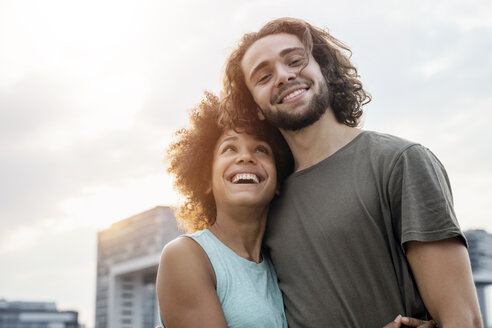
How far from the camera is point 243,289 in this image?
8.57 ft

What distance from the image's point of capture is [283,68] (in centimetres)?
284

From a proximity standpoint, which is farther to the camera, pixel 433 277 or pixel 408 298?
pixel 408 298

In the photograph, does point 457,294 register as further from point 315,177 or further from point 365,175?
point 315,177

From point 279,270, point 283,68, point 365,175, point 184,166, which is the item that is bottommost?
point 279,270

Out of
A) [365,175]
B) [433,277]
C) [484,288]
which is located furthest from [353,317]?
[484,288]

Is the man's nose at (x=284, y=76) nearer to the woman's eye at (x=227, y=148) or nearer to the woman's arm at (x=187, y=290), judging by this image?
the woman's eye at (x=227, y=148)

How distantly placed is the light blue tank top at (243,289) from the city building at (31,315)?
137 ft

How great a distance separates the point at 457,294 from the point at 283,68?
1346mm

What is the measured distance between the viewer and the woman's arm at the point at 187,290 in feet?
7.98

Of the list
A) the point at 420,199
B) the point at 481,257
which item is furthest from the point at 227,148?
the point at 481,257

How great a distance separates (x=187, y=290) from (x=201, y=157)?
1010 mm

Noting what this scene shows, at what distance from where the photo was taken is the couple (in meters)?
2.22

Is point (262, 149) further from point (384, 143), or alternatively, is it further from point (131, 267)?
point (131, 267)

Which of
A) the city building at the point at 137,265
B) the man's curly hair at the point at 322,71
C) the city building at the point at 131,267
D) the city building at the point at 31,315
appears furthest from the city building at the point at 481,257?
the city building at the point at 31,315
